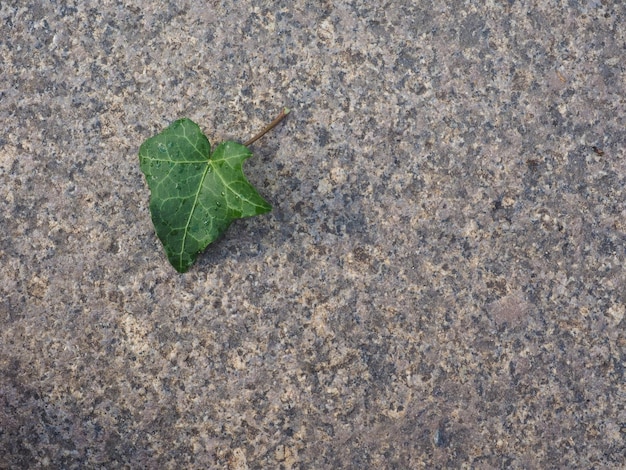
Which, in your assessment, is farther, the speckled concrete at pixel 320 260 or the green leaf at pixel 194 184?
the speckled concrete at pixel 320 260

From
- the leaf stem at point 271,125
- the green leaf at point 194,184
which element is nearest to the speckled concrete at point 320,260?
the leaf stem at point 271,125

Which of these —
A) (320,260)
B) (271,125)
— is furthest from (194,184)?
(320,260)

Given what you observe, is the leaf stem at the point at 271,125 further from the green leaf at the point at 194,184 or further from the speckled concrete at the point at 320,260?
the green leaf at the point at 194,184

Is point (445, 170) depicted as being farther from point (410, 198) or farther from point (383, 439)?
point (383, 439)

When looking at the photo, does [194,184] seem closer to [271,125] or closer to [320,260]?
[271,125]

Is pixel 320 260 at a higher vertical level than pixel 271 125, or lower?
lower
